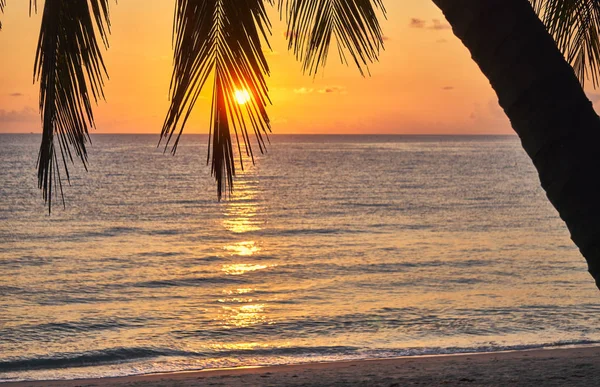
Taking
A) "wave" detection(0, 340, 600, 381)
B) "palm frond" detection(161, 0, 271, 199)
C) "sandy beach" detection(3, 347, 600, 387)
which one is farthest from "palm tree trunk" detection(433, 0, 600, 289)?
"wave" detection(0, 340, 600, 381)

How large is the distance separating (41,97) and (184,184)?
58138mm

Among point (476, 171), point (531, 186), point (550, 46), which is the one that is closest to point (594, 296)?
point (550, 46)

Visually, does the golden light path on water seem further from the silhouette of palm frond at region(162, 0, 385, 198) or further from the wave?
the silhouette of palm frond at region(162, 0, 385, 198)

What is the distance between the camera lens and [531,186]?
5844 centimetres

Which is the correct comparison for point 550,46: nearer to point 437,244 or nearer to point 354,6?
point 354,6

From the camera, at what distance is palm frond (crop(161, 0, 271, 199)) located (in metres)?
3.79

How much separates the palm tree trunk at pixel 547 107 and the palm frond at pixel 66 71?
69.1 inches

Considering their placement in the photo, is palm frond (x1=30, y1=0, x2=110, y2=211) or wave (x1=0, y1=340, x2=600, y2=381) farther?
wave (x1=0, y1=340, x2=600, y2=381)

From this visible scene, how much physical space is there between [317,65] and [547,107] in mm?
2145

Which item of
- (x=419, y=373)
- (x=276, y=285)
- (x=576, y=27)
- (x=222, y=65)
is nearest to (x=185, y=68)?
(x=222, y=65)

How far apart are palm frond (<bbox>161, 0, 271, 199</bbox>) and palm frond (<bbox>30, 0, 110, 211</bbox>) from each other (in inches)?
15.1

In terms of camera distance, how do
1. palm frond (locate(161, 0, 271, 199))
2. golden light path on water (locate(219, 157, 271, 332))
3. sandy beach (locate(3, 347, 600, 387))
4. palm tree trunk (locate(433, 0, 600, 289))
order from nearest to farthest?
1. palm tree trunk (locate(433, 0, 600, 289))
2. palm frond (locate(161, 0, 271, 199))
3. sandy beach (locate(3, 347, 600, 387))
4. golden light path on water (locate(219, 157, 271, 332))

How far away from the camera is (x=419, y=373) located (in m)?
9.39

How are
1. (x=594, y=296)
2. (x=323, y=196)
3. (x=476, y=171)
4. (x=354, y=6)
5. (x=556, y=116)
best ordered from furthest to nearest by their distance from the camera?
(x=476, y=171) < (x=323, y=196) < (x=594, y=296) < (x=354, y=6) < (x=556, y=116)
